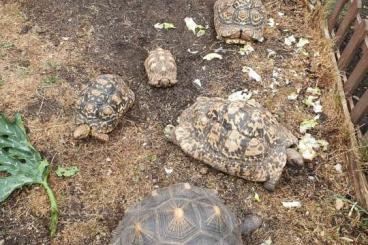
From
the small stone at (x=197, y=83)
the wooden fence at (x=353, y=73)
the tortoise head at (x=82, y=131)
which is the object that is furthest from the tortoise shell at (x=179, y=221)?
the small stone at (x=197, y=83)

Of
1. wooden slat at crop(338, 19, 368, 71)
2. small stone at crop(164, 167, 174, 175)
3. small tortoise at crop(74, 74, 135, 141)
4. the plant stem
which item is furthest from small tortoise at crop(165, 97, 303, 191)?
wooden slat at crop(338, 19, 368, 71)

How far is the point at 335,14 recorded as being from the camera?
5770mm

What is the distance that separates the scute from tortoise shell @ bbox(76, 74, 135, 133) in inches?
A: 25.8

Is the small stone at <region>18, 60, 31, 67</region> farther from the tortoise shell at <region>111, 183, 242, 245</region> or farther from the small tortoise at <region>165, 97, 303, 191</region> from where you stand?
the tortoise shell at <region>111, 183, 242, 245</region>

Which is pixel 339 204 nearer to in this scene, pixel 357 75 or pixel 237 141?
pixel 237 141

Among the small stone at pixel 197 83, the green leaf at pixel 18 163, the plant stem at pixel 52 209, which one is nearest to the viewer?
the plant stem at pixel 52 209

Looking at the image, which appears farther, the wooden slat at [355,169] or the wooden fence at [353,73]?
the wooden fence at [353,73]

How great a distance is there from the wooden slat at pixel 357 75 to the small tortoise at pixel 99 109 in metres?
2.54

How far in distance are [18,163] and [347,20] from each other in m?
4.09

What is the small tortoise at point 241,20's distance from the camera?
17.8 feet

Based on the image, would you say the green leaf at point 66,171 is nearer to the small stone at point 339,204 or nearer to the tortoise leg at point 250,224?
the tortoise leg at point 250,224

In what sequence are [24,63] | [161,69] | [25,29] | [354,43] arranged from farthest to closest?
[25,29]
[24,63]
[354,43]
[161,69]

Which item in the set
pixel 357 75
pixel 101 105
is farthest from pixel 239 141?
pixel 357 75

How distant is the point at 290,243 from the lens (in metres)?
4.04
